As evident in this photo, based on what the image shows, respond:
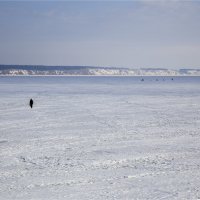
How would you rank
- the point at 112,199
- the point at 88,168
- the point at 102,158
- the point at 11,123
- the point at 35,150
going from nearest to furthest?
1. the point at 112,199
2. the point at 88,168
3. the point at 102,158
4. the point at 35,150
5. the point at 11,123

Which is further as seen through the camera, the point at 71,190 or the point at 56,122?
the point at 56,122

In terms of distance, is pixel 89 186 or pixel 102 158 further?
pixel 102 158

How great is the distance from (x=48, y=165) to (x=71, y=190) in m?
1.99

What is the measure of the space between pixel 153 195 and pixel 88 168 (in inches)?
89.5

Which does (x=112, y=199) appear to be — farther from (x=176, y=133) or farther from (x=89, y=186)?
(x=176, y=133)

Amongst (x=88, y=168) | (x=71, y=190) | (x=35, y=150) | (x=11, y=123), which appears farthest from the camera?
(x=11, y=123)

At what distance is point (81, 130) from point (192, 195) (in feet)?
26.4

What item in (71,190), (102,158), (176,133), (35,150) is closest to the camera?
(71,190)

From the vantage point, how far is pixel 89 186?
738 cm

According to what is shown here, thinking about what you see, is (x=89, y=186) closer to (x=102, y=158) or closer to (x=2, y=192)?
(x=2, y=192)

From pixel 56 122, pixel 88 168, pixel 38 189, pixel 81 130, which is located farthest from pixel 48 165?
pixel 56 122

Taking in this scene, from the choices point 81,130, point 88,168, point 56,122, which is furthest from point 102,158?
point 56,122

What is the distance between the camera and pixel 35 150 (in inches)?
421

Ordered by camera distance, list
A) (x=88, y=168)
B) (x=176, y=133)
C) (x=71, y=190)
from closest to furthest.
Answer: (x=71, y=190) → (x=88, y=168) → (x=176, y=133)
